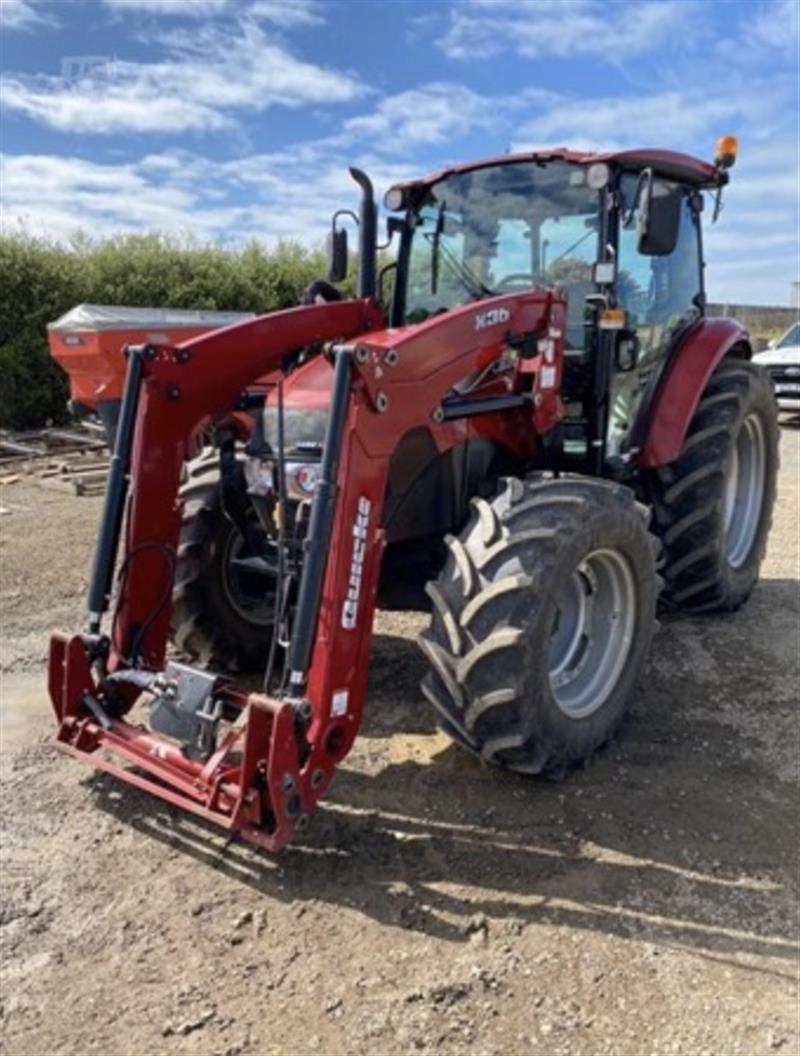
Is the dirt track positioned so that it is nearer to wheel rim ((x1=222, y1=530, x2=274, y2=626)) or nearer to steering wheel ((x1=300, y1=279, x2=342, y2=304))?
wheel rim ((x1=222, y1=530, x2=274, y2=626))

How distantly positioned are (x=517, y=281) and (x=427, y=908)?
2.91m

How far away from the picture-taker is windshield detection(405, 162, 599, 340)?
4.54 m

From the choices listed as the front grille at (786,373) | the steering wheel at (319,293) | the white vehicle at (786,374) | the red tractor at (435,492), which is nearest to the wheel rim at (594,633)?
the red tractor at (435,492)

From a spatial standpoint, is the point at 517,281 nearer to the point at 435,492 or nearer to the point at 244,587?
the point at 435,492

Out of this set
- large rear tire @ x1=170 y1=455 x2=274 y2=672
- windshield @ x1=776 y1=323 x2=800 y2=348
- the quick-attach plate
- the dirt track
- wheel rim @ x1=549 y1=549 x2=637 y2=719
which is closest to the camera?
the dirt track

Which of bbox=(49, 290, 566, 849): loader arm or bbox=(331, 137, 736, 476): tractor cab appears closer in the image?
bbox=(49, 290, 566, 849): loader arm

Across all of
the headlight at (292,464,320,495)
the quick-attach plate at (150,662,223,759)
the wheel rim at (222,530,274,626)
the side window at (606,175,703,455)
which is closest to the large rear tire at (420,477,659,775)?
the headlight at (292,464,320,495)

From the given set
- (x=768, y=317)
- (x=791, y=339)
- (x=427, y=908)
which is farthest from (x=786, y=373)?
(x=768, y=317)

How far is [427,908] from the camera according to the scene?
2934mm

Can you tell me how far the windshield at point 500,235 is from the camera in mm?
4539

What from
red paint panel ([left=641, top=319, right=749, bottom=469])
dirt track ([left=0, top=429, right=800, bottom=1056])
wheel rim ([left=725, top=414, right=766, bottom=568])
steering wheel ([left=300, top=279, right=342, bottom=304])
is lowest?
dirt track ([left=0, top=429, right=800, bottom=1056])

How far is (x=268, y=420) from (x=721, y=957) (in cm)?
240

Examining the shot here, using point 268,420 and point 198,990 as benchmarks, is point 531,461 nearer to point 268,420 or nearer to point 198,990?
point 268,420

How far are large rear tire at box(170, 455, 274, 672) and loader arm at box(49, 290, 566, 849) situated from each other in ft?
1.66
